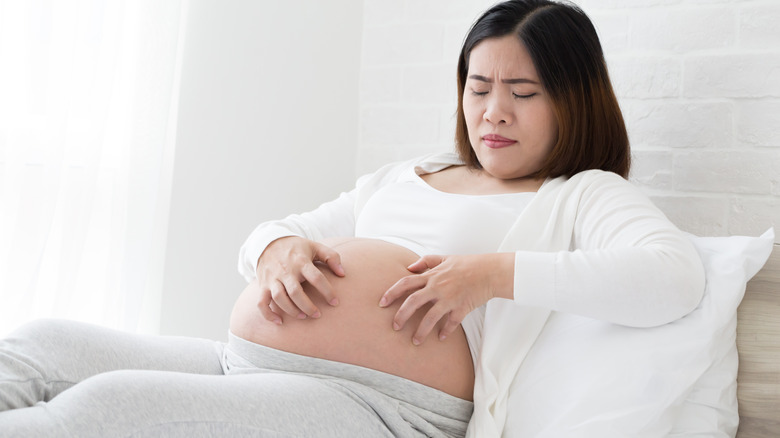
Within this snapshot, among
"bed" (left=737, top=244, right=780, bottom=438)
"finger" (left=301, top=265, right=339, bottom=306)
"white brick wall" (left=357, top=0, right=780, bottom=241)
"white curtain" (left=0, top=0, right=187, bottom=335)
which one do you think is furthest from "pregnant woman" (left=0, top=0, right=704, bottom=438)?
"white curtain" (left=0, top=0, right=187, bottom=335)

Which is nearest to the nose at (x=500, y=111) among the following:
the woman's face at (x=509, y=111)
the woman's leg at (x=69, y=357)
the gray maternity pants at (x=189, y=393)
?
the woman's face at (x=509, y=111)

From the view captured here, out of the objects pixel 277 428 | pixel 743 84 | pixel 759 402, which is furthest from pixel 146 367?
pixel 743 84

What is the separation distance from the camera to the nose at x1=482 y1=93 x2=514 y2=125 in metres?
1.40

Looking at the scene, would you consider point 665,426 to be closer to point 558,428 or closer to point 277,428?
point 558,428

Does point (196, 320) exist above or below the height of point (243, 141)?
below

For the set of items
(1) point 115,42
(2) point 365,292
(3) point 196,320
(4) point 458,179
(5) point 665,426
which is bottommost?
(3) point 196,320

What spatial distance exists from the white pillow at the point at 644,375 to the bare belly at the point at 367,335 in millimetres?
114

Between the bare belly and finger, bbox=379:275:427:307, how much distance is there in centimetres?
2

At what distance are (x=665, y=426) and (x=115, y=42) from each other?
4.61 ft

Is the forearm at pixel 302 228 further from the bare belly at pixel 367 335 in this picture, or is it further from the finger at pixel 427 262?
the finger at pixel 427 262

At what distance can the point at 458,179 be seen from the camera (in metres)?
1.56

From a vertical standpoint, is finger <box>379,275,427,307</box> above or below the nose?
below

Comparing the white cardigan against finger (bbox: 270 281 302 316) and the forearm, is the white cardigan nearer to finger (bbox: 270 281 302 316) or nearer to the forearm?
the forearm

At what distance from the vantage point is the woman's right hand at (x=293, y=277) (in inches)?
45.5
